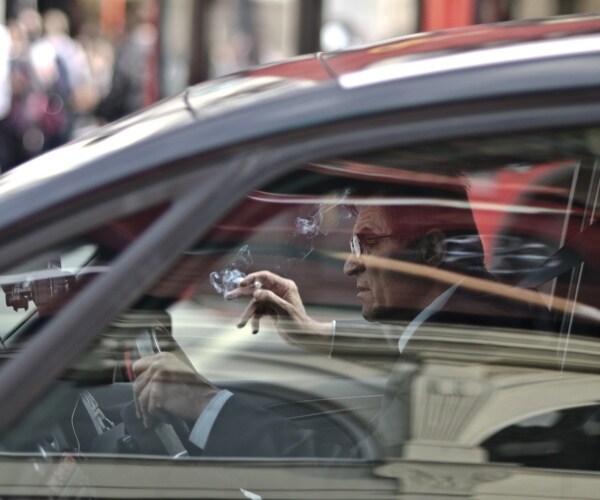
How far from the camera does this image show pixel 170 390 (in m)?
1.66

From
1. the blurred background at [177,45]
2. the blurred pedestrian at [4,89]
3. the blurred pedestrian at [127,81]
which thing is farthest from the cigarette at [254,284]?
the blurred pedestrian at [127,81]

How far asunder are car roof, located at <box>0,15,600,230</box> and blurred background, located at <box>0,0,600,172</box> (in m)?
4.85

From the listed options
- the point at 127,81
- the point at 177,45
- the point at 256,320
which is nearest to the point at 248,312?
the point at 256,320

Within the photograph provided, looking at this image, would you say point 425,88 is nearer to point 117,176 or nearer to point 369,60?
point 369,60

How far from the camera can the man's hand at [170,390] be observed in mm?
1652

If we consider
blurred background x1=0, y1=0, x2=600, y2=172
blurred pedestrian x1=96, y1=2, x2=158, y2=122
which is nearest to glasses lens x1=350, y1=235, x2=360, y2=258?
blurred background x1=0, y1=0, x2=600, y2=172

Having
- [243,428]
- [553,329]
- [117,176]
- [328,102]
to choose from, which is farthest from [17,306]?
[553,329]

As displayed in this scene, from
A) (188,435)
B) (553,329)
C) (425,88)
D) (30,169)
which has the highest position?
(425,88)

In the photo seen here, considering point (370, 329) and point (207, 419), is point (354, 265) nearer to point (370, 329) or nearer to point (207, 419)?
point (370, 329)

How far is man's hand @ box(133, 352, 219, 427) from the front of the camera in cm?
165

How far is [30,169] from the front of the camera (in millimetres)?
1821

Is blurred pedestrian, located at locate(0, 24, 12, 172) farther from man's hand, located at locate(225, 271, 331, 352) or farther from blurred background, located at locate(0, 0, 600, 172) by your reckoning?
man's hand, located at locate(225, 271, 331, 352)

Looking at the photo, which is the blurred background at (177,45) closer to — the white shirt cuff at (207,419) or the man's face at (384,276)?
the man's face at (384,276)

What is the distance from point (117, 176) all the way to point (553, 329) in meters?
0.63
